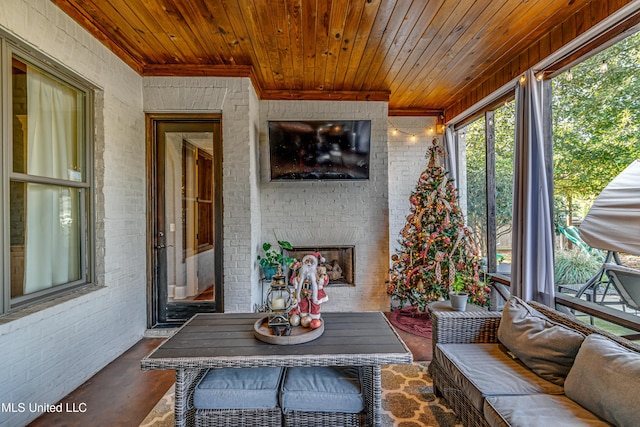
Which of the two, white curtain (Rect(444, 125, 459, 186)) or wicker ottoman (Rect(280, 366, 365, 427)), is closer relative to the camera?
wicker ottoman (Rect(280, 366, 365, 427))

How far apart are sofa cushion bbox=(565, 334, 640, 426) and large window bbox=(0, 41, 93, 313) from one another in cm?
305

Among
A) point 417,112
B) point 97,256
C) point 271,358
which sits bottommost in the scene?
point 271,358

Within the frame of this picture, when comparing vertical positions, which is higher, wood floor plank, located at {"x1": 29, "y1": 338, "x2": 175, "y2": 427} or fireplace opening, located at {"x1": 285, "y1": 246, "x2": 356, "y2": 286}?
fireplace opening, located at {"x1": 285, "y1": 246, "x2": 356, "y2": 286}

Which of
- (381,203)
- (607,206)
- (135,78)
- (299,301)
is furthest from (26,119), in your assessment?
(607,206)

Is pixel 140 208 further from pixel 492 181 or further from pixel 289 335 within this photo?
pixel 492 181

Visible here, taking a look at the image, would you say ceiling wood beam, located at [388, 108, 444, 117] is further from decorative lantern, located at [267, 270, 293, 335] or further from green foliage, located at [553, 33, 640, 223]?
decorative lantern, located at [267, 270, 293, 335]

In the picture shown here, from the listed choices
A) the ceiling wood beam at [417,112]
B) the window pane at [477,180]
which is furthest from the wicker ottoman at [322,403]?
the ceiling wood beam at [417,112]

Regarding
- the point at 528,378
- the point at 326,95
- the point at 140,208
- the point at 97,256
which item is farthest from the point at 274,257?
the point at 528,378

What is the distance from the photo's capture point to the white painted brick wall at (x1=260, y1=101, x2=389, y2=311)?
3797mm

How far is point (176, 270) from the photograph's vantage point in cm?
327

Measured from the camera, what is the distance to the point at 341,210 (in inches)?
151

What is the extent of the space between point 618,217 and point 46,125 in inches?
154

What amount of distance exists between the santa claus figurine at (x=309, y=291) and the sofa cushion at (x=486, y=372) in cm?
83

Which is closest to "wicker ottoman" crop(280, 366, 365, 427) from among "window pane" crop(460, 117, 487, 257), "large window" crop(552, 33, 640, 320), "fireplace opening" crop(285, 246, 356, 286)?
"large window" crop(552, 33, 640, 320)
